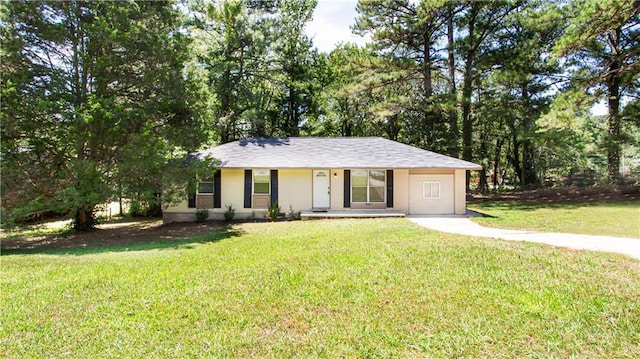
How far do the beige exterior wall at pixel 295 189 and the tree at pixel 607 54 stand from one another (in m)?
11.4

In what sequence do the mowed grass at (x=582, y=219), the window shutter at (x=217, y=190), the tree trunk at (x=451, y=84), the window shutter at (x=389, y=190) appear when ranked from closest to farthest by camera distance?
the mowed grass at (x=582, y=219)
the window shutter at (x=217, y=190)
the window shutter at (x=389, y=190)
the tree trunk at (x=451, y=84)

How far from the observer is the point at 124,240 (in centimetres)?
1041

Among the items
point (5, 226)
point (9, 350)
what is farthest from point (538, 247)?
point (5, 226)

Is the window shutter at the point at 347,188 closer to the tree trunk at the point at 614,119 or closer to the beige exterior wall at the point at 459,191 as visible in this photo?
the beige exterior wall at the point at 459,191

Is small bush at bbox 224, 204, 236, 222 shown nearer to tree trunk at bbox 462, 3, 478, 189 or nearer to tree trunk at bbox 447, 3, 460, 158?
tree trunk at bbox 447, 3, 460, 158

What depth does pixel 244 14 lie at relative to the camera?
76.0 ft

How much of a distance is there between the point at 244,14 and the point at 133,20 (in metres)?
12.9

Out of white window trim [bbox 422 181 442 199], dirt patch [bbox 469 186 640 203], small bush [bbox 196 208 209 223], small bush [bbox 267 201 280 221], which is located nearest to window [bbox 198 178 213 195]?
small bush [bbox 196 208 209 223]

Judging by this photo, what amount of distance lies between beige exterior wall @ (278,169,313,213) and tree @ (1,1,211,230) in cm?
449

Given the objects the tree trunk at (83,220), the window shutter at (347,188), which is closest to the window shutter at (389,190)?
the window shutter at (347,188)

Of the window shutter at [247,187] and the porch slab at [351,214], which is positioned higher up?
the window shutter at [247,187]

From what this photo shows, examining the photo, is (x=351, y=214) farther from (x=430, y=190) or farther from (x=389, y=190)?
(x=430, y=190)

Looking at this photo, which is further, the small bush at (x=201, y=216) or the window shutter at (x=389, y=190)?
the window shutter at (x=389, y=190)

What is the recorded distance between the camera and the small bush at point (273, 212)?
14.0 meters
